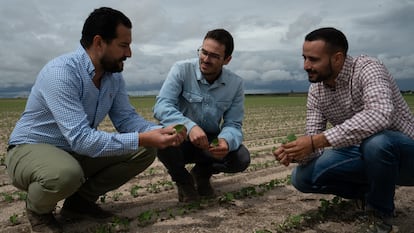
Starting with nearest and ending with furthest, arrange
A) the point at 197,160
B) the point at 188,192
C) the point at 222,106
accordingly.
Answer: the point at 188,192 → the point at 222,106 → the point at 197,160

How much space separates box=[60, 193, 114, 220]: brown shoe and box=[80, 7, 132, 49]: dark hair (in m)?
1.67

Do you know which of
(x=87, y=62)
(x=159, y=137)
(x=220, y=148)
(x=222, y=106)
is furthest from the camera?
(x=222, y=106)

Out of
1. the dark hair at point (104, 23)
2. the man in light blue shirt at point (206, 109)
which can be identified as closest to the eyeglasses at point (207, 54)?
the man in light blue shirt at point (206, 109)

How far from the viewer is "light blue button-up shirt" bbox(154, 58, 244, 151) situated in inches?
187

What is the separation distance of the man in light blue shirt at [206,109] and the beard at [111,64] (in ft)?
3.04

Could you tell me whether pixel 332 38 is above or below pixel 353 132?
above

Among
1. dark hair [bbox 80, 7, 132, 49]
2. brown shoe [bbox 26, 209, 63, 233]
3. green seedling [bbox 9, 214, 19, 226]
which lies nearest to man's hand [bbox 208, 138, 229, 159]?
dark hair [bbox 80, 7, 132, 49]

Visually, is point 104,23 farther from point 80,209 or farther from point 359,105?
point 359,105

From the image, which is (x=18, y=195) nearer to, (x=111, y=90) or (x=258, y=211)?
(x=111, y=90)

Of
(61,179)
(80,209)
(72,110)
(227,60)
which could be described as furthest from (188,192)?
(72,110)

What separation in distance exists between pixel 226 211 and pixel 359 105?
1.79 m

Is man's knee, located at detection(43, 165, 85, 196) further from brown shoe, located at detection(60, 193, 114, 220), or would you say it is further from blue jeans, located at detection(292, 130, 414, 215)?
blue jeans, located at detection(292, 130, 414, 215)

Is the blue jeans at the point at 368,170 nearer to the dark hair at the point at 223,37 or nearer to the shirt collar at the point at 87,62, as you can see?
the dark hair at the point at 223,37

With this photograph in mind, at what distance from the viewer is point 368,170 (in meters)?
3.67
